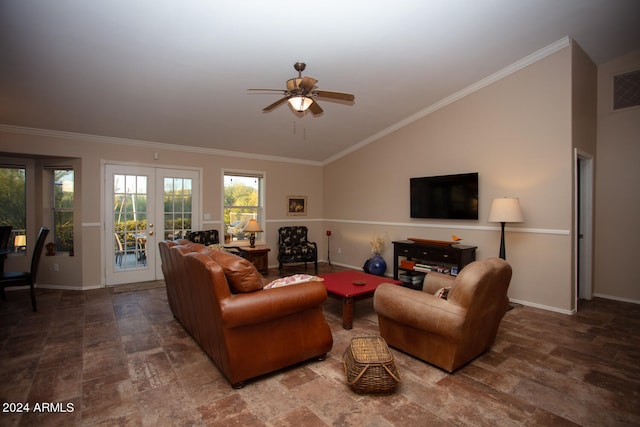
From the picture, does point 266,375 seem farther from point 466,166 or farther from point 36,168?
point 36,168

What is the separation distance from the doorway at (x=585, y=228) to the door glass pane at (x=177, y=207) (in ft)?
20.6

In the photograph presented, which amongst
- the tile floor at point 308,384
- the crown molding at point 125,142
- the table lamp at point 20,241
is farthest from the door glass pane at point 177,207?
the tile floor at point 308,384

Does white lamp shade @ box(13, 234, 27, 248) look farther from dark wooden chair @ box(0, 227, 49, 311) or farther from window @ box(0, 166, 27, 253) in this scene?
dark wooden chair @ box(0, 227, 49, 311)

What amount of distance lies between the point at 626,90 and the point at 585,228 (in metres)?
1.93

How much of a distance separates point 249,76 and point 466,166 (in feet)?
11.1

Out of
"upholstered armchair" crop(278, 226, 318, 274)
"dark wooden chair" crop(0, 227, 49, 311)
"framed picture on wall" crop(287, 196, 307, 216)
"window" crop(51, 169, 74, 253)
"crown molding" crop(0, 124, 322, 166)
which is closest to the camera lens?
"dark wooden chair" crop(0, 227, 49, 311)

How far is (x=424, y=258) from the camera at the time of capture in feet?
15.6

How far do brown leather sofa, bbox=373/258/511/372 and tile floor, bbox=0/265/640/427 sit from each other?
0.15 metres

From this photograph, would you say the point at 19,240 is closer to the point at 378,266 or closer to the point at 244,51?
the point at 244,51

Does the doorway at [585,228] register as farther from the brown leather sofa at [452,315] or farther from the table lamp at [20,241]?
the table lamp at [20,241]

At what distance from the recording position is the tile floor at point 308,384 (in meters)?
1.92

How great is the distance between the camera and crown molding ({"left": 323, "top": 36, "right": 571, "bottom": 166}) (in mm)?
3750

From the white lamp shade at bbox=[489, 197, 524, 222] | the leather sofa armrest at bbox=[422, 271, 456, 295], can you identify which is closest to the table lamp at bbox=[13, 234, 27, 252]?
the leather sofa armrest at bbox=[422, 271, 456, 295]

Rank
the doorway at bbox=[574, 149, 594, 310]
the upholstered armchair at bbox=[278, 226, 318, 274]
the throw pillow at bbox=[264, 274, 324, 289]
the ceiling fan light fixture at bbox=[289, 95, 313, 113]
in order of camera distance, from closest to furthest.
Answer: the throw pillow at bbox=[264, 274, 324, 289] → the ceiling fan light fixture at bbox=[289, 95, 313, 113] → the doorway at bbox=[574, 149, 594, 310] → the upholstered armchair at bbox=[278, 226, 318, 274]
